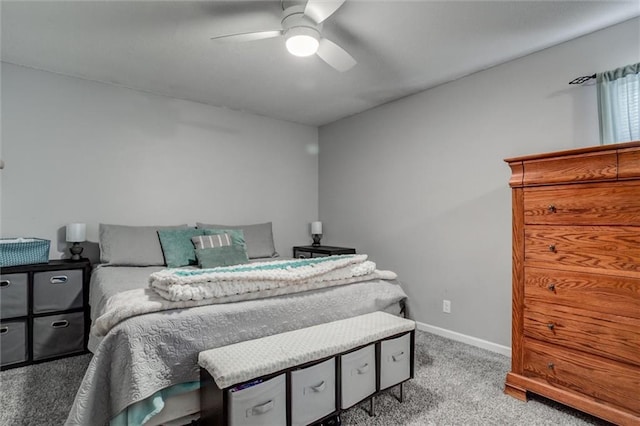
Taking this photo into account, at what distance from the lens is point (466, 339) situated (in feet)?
9.84

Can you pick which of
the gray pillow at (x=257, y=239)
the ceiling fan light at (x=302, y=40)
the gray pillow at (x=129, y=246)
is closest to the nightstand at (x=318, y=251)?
the gray pillow at (x=257, y=239)

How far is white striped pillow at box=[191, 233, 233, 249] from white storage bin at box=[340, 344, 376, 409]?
1.72m

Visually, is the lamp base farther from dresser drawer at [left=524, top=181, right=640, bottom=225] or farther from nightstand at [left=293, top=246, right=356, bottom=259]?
dresser drawer at [left=524, top=181, right=640, bottom=225]

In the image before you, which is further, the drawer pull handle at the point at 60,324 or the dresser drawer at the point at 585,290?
the drawer pull handle at the point at 60,324

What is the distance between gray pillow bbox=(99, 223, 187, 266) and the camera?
113 inches

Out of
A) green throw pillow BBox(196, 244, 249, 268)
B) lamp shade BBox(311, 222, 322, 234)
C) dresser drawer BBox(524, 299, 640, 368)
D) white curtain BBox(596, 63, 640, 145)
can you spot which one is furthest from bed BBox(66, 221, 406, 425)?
lamp shade BBox(311, 222, 322, 234)

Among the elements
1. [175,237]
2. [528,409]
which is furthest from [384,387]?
[175,237]

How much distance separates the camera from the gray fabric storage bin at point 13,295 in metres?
2.51

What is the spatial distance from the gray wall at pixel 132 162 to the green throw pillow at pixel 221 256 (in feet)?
2.93

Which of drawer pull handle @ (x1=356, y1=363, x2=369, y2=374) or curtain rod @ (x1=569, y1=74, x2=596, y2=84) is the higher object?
curtain rod @ (x1=569, y1=74, x2=596, y2=84)

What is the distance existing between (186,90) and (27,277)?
2.11 metres

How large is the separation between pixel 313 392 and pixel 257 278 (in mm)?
641

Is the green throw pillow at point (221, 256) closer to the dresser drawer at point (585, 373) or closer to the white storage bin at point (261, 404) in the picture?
the white storage bin at point (261, 404)

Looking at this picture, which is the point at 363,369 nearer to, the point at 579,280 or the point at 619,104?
the point at 579,280
